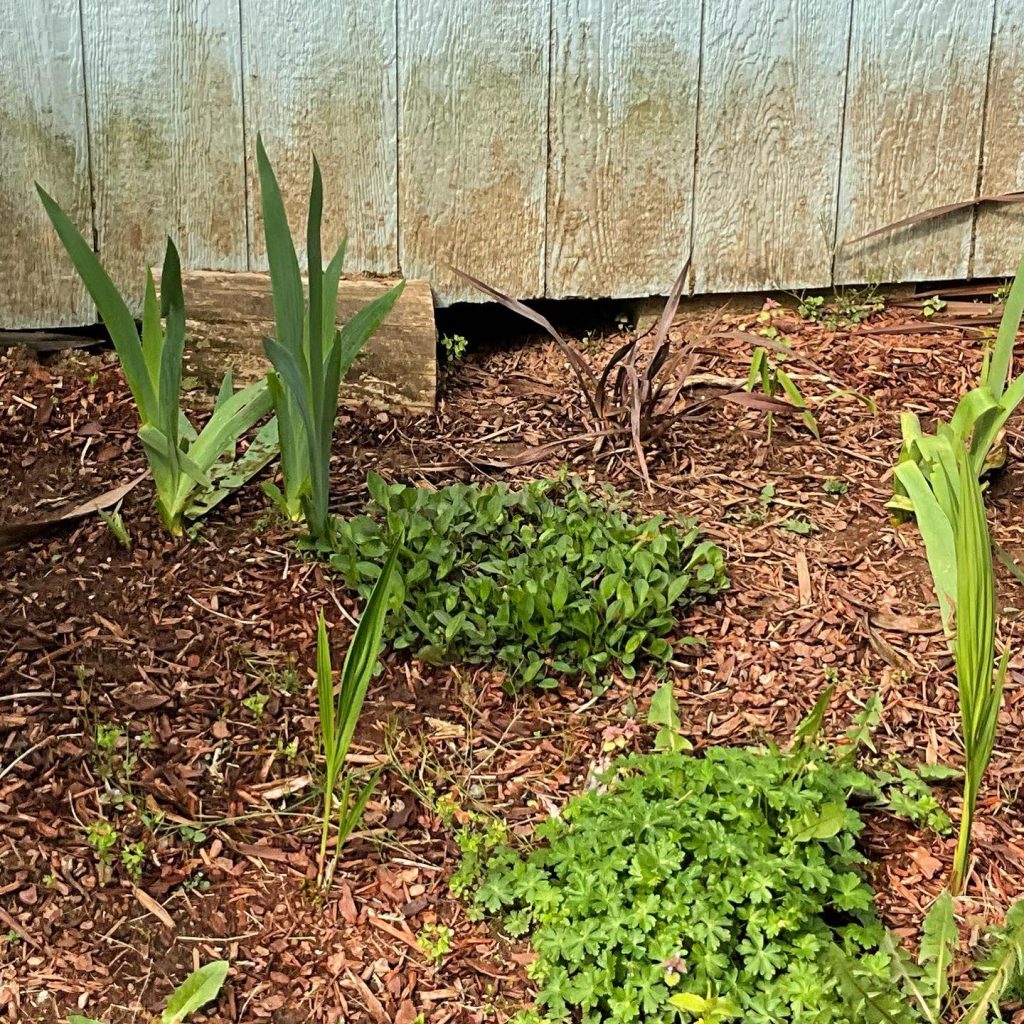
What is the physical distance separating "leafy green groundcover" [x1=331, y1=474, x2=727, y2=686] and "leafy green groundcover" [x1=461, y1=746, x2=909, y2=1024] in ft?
1.20

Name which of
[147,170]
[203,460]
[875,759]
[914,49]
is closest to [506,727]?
[875,759]

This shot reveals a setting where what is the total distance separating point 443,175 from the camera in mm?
3000

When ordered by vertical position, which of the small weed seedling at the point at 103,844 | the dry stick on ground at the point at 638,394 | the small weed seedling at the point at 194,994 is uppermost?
the dry stick on ground at the point at 638,394

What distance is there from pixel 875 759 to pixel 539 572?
634mm

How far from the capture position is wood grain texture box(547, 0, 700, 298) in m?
2.92

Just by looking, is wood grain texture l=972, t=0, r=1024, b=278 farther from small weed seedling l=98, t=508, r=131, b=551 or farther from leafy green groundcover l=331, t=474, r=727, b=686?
small weed seedling l=98, t=508, r=131, b=551

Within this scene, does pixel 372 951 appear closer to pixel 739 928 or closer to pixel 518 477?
pixel 739 928

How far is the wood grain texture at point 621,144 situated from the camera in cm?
292

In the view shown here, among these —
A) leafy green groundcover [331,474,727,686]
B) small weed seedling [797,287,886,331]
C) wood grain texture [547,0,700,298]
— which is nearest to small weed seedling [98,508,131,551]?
leafy green groundcover [331,474,727,686]

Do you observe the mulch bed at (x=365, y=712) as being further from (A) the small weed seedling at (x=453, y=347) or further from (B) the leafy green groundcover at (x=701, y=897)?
(A) the small weed seedling at (x=453, y=347)

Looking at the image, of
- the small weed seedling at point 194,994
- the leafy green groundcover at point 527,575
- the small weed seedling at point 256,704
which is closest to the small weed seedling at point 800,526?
the leafy green groundcover at point 527,575

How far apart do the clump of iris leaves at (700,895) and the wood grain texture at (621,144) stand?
1577mm

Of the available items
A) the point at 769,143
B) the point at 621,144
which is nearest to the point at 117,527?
the point at 621,144

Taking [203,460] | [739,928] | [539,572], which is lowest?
[739,928]
